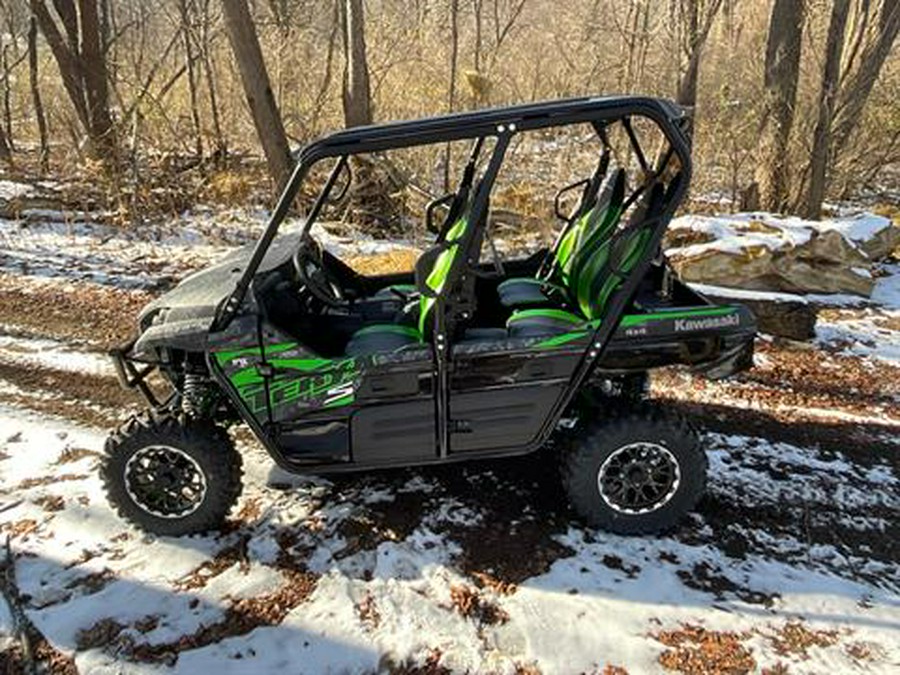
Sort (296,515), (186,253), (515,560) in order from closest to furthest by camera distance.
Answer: (515,560), (296,515), (186,253)

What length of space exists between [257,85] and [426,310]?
20.0 feet

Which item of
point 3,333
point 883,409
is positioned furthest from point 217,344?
point 883,409

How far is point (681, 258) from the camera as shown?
258 inches

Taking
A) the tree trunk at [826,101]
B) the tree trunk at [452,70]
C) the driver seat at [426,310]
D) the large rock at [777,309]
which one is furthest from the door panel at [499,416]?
the tree trunk at [826,101]

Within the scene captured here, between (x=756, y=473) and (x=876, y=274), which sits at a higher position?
(x=876, y=274)

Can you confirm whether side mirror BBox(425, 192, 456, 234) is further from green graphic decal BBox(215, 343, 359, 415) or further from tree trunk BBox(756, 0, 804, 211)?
tree trunk BBox(756, 0, 804, 211)

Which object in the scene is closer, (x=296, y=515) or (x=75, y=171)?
(x=296, y=515)

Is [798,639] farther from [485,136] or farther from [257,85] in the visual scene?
[257,85]

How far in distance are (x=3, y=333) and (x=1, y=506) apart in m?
2.50

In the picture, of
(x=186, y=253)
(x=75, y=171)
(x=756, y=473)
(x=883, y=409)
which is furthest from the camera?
(x=75, y=171)

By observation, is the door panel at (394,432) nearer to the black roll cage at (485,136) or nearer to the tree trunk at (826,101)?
the black roll cage at (485,136)

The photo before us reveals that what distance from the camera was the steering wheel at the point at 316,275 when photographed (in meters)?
3.64

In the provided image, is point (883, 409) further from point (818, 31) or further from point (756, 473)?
point (818, 31)

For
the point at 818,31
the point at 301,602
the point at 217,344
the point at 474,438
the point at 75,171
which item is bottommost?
the point at 301,602
